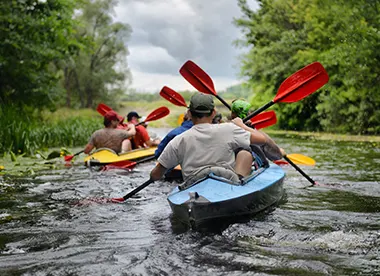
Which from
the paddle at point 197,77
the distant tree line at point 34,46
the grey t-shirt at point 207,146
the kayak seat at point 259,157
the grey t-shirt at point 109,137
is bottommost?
the kayak seat at point 259,157

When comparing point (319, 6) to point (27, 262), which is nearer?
point (27, 262)

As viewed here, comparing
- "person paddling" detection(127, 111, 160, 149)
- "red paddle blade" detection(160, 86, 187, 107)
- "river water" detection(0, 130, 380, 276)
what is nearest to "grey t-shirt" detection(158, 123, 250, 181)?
"river water" detection(0, 130, 380, 276)

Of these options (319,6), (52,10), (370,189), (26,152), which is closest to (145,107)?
(319,6)

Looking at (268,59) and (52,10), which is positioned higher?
A: (52,10)

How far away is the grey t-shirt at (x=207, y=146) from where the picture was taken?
14.6 feet

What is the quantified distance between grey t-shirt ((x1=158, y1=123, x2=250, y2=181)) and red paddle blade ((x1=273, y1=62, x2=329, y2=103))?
1987mm

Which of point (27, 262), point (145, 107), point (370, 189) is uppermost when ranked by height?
point (145, 107)

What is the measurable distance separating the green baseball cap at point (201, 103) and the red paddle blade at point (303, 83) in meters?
2.08

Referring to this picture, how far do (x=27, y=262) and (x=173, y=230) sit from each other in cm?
143

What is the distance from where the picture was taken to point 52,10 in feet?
56.7

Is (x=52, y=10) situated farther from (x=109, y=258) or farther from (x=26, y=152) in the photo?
(x=109, y=258)

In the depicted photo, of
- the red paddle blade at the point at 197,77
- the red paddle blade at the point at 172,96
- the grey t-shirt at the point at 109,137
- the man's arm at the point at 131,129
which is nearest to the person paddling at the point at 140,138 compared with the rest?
the man's arm at the point at 131,129

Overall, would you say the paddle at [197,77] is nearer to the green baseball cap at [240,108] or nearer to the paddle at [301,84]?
the paddle at [301,84]

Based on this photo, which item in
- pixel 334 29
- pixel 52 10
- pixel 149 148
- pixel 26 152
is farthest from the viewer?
pixel 334 29
